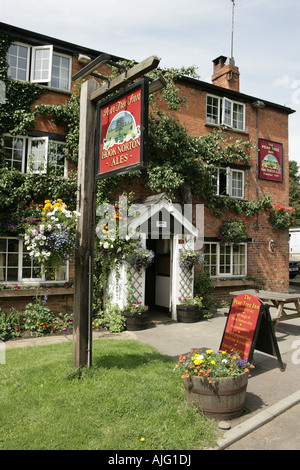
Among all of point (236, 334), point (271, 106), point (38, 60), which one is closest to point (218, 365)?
point (236, 334)

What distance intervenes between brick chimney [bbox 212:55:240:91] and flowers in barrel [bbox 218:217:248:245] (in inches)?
234

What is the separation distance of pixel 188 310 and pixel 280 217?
265 inches

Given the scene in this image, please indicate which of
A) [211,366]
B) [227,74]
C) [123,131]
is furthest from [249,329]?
[227,74]

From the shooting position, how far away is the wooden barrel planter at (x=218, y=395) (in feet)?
13.3

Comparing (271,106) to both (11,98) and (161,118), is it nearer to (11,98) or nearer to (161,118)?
(161,118)

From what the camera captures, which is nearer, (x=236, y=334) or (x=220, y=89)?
(x=236, y=334)

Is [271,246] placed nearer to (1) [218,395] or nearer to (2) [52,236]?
(1) [218,395]

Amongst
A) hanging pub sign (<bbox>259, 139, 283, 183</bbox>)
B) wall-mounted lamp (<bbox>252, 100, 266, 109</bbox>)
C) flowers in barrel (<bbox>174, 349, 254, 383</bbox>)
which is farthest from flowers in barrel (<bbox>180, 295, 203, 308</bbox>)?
wall-mounted lamp (<bbox>252, 100, 266, 109</bbox>)

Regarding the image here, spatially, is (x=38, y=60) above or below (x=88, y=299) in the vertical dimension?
above

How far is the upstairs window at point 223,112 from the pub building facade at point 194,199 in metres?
0.04

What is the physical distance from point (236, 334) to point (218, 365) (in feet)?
5.21

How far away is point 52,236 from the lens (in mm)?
4762

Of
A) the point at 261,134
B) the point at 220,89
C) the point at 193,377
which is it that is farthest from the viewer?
the point at 261,134

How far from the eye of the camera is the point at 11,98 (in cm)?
936
